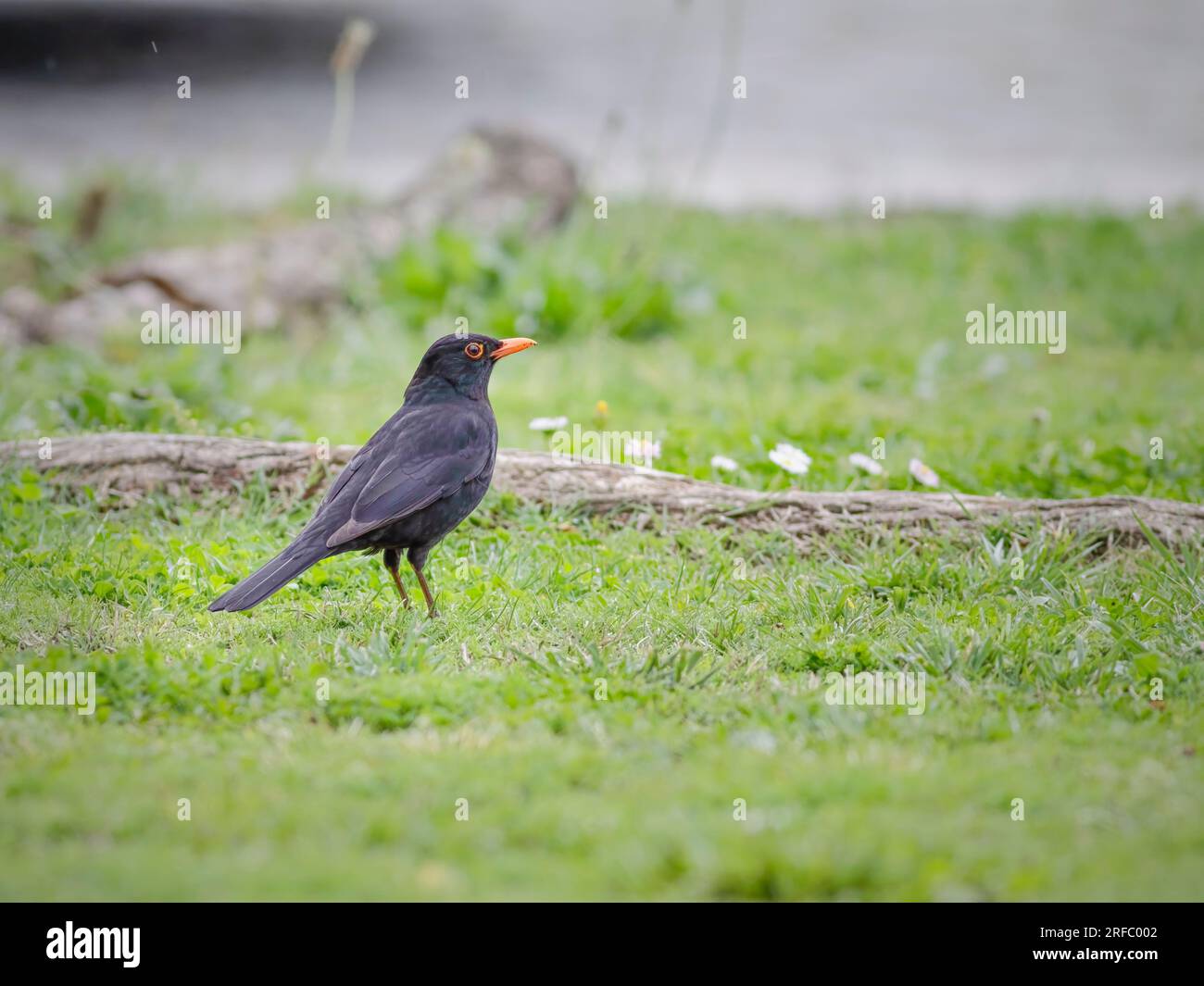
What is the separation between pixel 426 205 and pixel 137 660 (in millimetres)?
7034

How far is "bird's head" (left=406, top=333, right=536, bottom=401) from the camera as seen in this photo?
5.68m

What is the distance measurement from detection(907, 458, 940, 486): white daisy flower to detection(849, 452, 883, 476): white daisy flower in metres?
0.17

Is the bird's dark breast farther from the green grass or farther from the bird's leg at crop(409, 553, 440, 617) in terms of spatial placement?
the green grass

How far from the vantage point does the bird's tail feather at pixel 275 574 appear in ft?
15.4

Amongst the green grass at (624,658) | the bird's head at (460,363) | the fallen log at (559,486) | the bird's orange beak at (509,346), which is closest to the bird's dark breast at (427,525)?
the green grass at (624,658)

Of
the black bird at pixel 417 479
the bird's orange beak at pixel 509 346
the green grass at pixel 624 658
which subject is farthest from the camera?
the bird's orange beak at pixel 509 346

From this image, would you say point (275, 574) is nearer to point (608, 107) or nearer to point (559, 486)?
point (559, 486)

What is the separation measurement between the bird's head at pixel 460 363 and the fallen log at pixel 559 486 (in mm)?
820

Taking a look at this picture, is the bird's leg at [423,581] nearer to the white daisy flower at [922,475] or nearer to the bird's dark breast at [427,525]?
the bird's dark breast at [427,525]

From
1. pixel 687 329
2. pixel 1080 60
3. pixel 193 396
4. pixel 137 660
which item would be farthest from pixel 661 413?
pixel 1080 60

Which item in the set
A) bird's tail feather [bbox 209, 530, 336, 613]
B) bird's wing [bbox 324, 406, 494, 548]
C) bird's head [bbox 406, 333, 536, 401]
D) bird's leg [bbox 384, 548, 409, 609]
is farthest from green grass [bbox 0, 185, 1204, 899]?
bird's head [bbox 406, 333, 536, 401]

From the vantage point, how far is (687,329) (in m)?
9.88

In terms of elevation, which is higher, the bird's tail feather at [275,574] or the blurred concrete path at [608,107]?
the blurred concrete path at [608,107]

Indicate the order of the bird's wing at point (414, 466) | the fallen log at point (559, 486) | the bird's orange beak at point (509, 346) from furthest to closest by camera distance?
the fallen log at point (559, 486)
the bird's orange beak at point (509, 346)
the bird's wing at point (414, 466)
